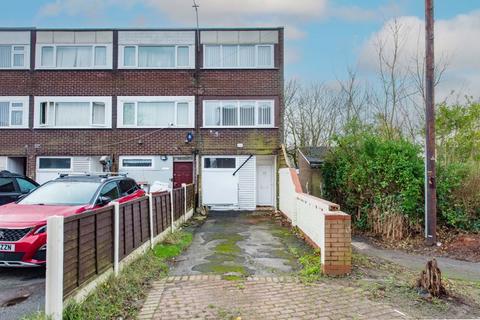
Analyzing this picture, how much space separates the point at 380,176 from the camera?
11.1 meters

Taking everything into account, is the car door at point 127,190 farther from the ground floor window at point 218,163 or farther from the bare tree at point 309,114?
the bare tree at point 309,114

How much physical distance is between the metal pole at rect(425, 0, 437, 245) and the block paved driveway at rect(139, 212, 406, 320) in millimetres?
3426

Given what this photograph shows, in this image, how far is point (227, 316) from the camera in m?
4.86

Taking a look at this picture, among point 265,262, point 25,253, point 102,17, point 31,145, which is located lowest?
point 265,262

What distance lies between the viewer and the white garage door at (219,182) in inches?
732

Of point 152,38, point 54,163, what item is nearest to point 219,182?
point 152,38

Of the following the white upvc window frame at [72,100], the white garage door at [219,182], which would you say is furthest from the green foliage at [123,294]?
the white upvc window frame at [72,100]

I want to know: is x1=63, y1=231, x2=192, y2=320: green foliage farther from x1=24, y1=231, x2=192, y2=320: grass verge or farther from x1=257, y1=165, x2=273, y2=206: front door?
x1=257, y1=165, x2=273, y2=206: front door

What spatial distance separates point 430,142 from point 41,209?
876 cm

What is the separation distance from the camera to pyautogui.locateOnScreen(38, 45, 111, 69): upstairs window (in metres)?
19.0

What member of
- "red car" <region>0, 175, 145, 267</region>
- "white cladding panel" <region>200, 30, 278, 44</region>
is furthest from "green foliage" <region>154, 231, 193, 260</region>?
"white cladding panel" <region>200, 30, 278, 44</region>

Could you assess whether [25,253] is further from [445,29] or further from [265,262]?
[445,29]

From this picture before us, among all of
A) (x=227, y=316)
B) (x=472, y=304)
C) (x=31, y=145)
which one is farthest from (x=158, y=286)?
(x=31, y=145)

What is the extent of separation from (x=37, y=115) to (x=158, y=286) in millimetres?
15613
